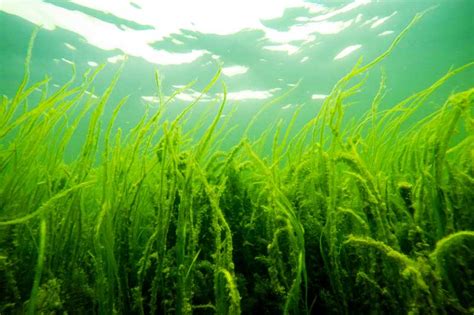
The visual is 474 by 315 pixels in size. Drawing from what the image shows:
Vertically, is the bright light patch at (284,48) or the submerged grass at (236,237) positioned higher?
the bright light patch at (284,48)

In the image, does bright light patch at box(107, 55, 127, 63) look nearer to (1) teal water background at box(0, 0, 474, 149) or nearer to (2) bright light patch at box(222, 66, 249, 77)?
(1) teal water background at box(0, 0, 474, 149)

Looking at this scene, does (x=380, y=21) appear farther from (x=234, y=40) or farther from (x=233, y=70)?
(x=233, y=70)

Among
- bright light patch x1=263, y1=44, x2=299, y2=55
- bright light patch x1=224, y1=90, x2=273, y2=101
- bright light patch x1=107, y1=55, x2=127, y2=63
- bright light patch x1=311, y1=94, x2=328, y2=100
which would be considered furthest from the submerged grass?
bright light patch x1=311, y1=94, x2=328, y2=100

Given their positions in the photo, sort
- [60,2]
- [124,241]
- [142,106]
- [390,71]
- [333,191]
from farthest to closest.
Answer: [142,106], [390,71], [60,2], [124,241], [333,191]

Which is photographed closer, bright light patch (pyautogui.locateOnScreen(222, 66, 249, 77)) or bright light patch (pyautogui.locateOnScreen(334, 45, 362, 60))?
bright light patch (pyautogui.locateOnScreen(334, 45, 362, 60))

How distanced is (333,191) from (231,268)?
64 cm

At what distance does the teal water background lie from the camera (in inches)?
651

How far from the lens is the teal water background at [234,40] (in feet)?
54.3

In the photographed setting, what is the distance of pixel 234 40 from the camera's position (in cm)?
1959

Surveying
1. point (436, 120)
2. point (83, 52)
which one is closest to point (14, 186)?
point (436, 120)

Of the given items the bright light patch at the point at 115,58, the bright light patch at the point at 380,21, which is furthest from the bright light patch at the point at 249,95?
the bright light patch at the point at 380,21

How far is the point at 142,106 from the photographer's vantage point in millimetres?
29938

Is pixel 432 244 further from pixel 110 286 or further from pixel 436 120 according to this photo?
pixel 110 286

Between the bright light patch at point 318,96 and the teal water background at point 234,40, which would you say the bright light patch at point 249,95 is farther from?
the bright light patch at point 318,96
